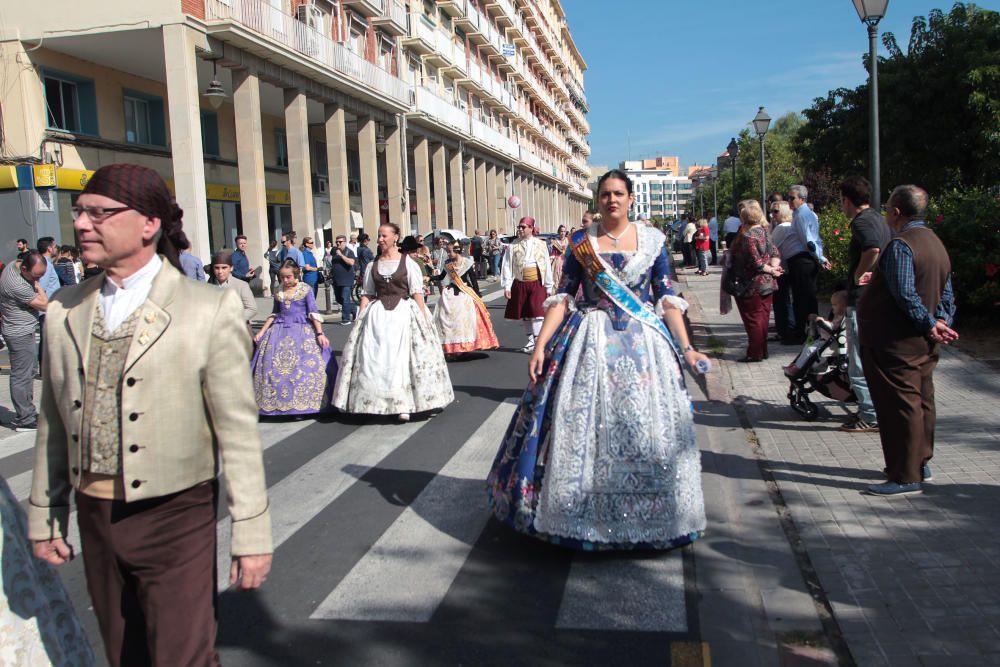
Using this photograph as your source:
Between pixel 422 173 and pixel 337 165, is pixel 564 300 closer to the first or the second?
pixel 337 165

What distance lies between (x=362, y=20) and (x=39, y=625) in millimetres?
33113

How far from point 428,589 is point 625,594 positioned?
93 cm

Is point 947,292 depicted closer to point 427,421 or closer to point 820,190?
A: point 427,421

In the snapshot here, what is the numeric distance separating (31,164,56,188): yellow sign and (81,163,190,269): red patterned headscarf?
2030 cm

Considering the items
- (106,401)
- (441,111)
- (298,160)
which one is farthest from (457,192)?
(106,401)

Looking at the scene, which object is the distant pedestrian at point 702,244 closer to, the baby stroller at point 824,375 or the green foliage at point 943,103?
the green foliage at point 943,103

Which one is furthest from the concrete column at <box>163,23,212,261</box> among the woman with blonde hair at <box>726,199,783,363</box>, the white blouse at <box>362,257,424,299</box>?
the woman with blonde hair at <box>726,199,783,363</box>

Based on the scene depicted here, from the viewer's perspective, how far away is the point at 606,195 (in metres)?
4.82

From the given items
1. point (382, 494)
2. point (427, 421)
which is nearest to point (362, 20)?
point (427, 421)

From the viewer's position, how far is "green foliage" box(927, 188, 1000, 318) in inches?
421

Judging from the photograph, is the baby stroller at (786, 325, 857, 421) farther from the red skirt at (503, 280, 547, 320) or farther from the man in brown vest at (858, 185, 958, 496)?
the red skirt at (503, 280, 547, 320)

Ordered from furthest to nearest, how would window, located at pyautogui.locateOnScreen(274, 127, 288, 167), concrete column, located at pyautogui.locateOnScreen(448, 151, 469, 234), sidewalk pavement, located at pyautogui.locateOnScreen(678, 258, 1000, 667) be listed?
1. concrete column, located at pyautogui.locateOnScreen(448, 151, 469, 234)
2. window, located at pyautogui.locateOnScreen(274, 127, 288, 167)
3. sidewalk pavement, located at pyautogui.locateOnScreen(678, 258, 1000, 667)

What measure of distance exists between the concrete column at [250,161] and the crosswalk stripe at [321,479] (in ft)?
54.0

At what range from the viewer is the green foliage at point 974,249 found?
1070 cm
